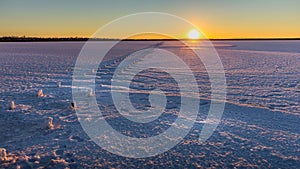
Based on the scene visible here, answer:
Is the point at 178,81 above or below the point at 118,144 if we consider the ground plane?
above

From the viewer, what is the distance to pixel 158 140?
159 inches

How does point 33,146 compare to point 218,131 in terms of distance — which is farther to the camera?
point 218,131

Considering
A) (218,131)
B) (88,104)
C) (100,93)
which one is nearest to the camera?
(218,131)

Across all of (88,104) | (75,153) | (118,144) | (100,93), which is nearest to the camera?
(75,153)

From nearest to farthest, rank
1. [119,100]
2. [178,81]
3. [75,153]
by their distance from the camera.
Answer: [75,153]
[119,100]
[178,81]

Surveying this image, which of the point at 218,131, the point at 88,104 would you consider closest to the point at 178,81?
the point at 88,104

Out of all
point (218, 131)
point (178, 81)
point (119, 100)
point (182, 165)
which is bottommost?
point (182, 165)

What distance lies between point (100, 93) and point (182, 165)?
13.7 ft

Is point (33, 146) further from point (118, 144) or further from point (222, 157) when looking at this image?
point (222, 157)

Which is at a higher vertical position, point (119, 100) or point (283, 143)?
point (119, 100)

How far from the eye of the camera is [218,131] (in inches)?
172

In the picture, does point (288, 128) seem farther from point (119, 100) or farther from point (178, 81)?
point (178, 81)

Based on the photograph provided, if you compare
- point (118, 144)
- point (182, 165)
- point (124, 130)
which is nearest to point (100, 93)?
point (124, 130)

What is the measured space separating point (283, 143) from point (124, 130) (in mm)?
2418
